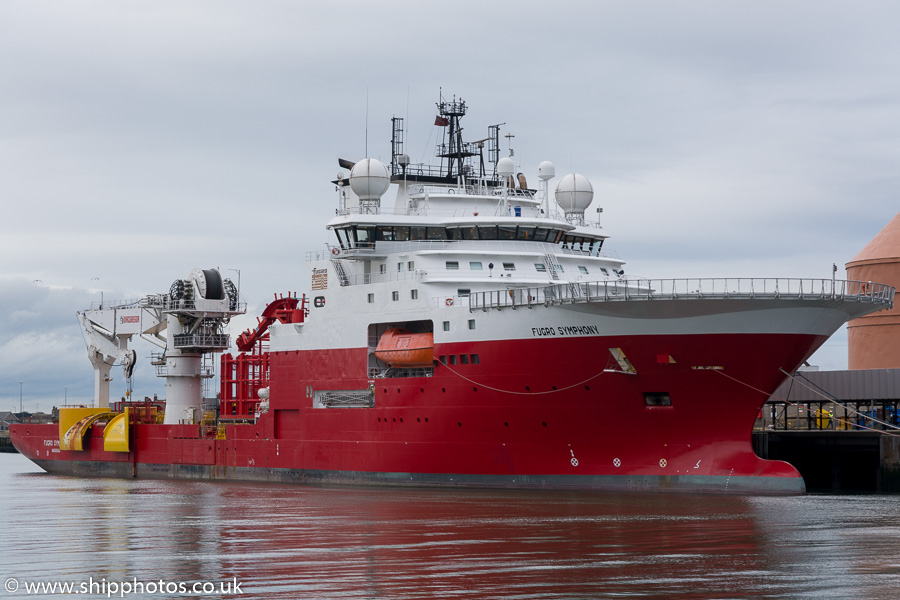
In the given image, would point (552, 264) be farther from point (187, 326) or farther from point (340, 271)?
point (187, 326)

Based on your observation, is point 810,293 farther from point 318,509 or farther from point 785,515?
point 318,509

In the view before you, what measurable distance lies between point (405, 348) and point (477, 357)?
9.15 feet

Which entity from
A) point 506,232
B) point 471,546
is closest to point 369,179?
point 506,232

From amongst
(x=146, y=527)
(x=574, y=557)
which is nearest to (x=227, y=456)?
(x=146, y=527)

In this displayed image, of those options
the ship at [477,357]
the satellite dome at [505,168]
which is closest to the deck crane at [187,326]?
the ship at [477,357]

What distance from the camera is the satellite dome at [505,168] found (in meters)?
37.7

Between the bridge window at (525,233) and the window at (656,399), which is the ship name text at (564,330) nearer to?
the window at (656,399)

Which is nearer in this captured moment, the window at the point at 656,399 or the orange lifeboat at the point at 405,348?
the window at the point at 656,399

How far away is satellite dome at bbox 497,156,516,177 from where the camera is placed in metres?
37.7

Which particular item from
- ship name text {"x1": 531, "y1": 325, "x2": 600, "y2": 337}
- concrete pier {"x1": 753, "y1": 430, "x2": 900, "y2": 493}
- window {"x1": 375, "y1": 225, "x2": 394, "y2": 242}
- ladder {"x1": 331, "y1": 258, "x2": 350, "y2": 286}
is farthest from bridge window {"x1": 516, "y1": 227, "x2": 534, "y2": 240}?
concrete pier {"x1": 753, "y1": 430, "x2": 900, "y2": 493}

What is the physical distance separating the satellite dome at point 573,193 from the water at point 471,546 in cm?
Result: 1078

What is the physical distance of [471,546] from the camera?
63.2ft

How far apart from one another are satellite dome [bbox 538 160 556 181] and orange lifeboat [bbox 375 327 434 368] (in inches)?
277

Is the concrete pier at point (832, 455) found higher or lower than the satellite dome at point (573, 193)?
lower
